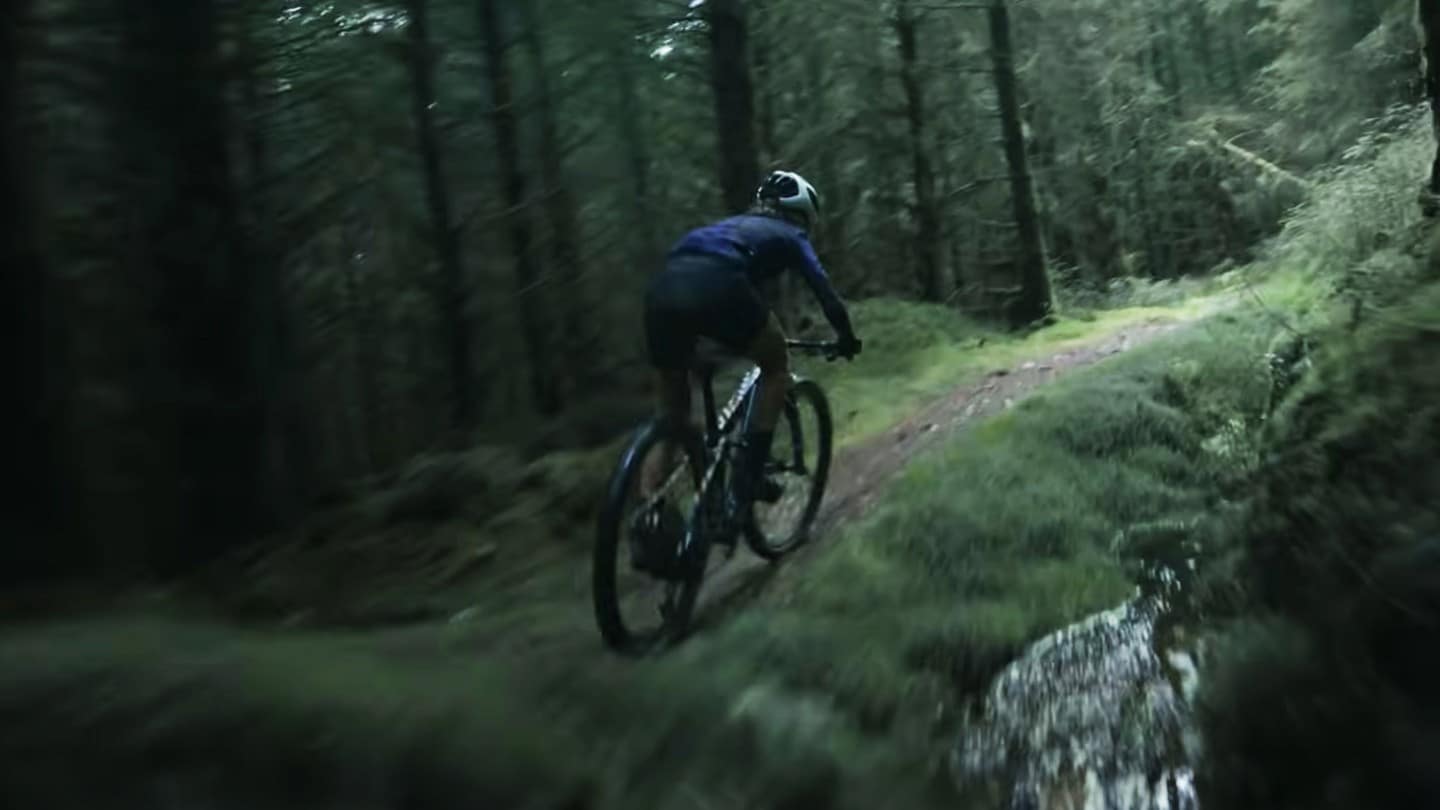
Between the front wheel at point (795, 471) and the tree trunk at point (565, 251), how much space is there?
732cm

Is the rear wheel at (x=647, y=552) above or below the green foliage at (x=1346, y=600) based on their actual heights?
below

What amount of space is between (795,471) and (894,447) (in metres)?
2.56

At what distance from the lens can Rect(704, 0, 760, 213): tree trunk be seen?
11305 millimetres

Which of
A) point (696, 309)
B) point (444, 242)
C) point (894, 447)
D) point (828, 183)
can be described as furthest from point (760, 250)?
point (828, 183)

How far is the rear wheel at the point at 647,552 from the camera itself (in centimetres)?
510

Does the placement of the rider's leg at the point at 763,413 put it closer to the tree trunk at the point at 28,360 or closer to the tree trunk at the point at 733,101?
the tree trunk at the point at 28,360

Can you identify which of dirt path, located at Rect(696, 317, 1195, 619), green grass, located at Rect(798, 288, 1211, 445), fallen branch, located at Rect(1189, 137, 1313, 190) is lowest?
fallen branch, located at Rect(1189, 137, 1313, 190)

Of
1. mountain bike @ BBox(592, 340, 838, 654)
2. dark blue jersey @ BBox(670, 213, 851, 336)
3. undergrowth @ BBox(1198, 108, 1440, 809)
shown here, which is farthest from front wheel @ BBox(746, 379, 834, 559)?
undergrowth @ BBox(1198, 108, 1440, 809)

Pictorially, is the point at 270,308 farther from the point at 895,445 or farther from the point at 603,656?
the point at 895,445

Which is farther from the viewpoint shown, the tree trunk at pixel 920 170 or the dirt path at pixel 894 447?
the tree trunk at pixel 920 170

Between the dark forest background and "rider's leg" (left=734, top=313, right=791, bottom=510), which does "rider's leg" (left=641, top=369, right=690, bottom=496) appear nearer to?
"rider's leg" (left=734, top=313, right=791, bottom=510)

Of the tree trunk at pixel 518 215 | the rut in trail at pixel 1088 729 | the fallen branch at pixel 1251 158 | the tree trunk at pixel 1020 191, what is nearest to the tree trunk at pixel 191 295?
the rut in trail at pixel 1088 729

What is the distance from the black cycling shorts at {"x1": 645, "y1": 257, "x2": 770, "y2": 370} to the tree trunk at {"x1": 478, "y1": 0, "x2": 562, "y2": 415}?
7859 mm

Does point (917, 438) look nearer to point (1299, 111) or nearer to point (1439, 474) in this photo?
point (1439, 474)
